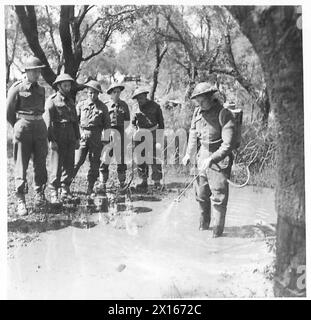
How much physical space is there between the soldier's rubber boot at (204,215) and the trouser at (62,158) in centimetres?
160

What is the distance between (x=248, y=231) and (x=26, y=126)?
2.83 m

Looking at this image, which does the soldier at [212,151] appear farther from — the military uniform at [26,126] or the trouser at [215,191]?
the military uniform at [26,126]

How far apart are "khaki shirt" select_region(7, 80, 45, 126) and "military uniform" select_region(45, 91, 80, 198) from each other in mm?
126

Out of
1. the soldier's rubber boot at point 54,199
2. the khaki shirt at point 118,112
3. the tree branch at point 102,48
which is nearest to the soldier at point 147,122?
the khaki shirt at point 118,112

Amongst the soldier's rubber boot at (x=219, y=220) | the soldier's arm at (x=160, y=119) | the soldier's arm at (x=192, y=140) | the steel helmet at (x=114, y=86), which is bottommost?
the soldier's rubber boot at (x=219, y=220)

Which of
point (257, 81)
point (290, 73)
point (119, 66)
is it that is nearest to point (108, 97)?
point (119, 66)

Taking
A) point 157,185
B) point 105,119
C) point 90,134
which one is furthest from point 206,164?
point 90,134

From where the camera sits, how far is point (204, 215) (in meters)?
5.20

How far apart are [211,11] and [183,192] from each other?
2.10 m

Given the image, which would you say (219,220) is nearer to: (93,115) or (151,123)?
(151,123)

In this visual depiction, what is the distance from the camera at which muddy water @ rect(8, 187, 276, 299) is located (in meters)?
4.93

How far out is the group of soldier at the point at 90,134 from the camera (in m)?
5.09

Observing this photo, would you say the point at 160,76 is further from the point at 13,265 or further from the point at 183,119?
the point at 13,265

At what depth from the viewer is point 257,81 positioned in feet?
18.1
